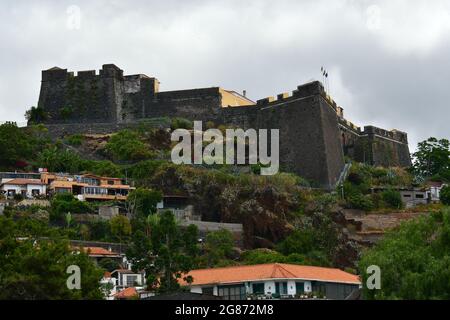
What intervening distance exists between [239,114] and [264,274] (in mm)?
31361

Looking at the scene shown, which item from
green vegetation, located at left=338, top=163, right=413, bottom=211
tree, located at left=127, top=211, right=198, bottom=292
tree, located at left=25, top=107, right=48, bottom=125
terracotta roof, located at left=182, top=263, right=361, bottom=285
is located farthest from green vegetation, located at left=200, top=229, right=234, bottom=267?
tree, located at left=25, top=107, right=48, bottom=125

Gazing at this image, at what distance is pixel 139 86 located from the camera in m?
77.7

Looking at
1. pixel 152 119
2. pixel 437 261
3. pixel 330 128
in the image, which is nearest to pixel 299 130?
pixel 330 128

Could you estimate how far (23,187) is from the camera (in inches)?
2491

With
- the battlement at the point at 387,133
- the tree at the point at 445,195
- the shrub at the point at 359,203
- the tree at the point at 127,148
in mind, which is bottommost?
the shrub at the point at 359,203

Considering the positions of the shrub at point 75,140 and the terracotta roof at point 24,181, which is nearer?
the terracotta roof at point 24,181

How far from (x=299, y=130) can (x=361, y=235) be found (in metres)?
13.0

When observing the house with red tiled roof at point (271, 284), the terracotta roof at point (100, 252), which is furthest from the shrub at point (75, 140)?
the house with red tiled roof at point (271, 284)

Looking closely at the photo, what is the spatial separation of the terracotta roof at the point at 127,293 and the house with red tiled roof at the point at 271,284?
2.15 m

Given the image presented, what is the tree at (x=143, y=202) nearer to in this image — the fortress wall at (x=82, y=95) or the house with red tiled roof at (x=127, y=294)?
the house with red tiled roof at (x=127, y=294)

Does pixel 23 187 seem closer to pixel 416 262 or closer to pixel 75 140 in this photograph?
pixel 75 140

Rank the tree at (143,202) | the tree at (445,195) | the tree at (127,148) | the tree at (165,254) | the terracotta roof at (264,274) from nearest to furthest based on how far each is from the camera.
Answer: the terracotta roof at (264,274)
the tree at (165,254)
the tree at (143,202)
the tree at (445,195)
the tree at (127,148)

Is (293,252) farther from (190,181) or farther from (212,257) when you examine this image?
(190,181)

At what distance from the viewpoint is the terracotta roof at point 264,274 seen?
43.6 meters
